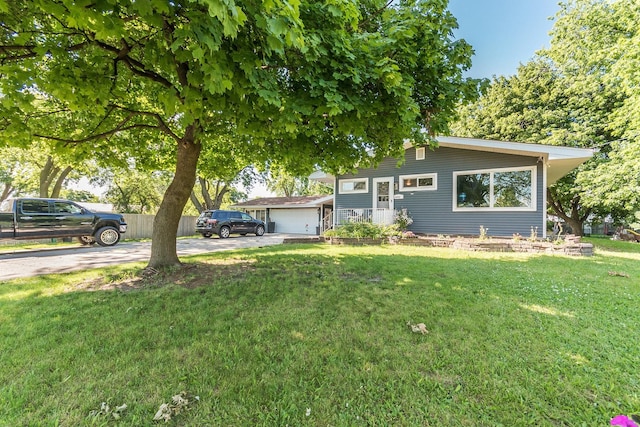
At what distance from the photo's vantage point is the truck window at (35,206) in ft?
31.9

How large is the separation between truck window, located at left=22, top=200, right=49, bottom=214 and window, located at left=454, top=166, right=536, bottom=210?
16.1 meters

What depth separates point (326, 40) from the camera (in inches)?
125

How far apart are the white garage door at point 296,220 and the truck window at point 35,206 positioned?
14.5m

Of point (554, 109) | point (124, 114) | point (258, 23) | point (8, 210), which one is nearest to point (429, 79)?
point (258, 23)

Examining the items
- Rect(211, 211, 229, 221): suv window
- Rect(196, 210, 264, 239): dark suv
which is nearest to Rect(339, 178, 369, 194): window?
Rect(196, 210, 264, 239): dark suv

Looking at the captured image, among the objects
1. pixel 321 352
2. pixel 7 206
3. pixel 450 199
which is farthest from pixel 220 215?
pixel 321 352

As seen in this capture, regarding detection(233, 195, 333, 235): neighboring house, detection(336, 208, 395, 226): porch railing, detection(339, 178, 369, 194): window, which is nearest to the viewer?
detection(336, 208, 395, 226): porch railing

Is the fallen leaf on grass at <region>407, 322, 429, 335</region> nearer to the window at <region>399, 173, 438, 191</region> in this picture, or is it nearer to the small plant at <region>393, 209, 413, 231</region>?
the small plant at <region>393, 209, 413, 231</region>

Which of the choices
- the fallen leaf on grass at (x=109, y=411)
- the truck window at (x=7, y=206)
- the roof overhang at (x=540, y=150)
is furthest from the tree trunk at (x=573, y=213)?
the truck window at (x=7, y=206)

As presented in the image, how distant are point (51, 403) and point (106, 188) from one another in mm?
34449

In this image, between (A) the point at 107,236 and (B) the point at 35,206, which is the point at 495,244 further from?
(B) the point at 35,206

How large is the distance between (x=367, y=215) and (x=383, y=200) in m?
1.09

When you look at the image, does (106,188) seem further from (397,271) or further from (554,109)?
(554,109)

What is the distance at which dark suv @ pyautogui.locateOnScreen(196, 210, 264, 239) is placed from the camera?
16047 mm
